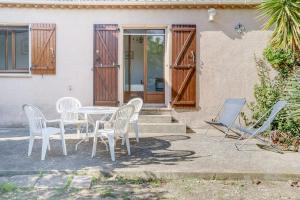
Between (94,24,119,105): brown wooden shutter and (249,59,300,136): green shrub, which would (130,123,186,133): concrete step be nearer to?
(94,24,119,105): brown wooden shutter

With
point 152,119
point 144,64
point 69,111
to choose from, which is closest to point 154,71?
point 144,64

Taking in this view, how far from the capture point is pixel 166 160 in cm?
575

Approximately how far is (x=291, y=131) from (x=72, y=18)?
20.0 feet

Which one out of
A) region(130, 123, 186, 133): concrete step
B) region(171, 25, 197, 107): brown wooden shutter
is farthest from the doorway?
region(130, 123, 186, 133): concrete step

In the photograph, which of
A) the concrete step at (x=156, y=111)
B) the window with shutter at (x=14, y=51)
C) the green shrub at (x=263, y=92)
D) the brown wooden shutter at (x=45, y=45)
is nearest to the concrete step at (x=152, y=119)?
the concrete step at (x=156, y=111)

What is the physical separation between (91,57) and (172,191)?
5.69m

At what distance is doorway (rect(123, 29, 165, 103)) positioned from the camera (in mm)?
9898

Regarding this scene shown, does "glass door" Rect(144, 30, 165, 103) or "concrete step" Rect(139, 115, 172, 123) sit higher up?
"glass door" Rect(144, 30, 165, 103)

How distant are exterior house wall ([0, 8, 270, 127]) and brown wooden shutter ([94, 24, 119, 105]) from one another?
6.7 inches

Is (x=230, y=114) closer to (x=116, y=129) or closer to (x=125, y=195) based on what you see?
(x=116, y=129)

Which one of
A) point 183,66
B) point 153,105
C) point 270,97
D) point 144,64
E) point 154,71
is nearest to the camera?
point 270,97

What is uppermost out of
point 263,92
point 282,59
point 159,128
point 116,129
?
point 282,59

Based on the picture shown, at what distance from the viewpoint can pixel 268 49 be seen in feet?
29.6

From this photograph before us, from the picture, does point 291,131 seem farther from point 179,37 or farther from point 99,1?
point 99,1
